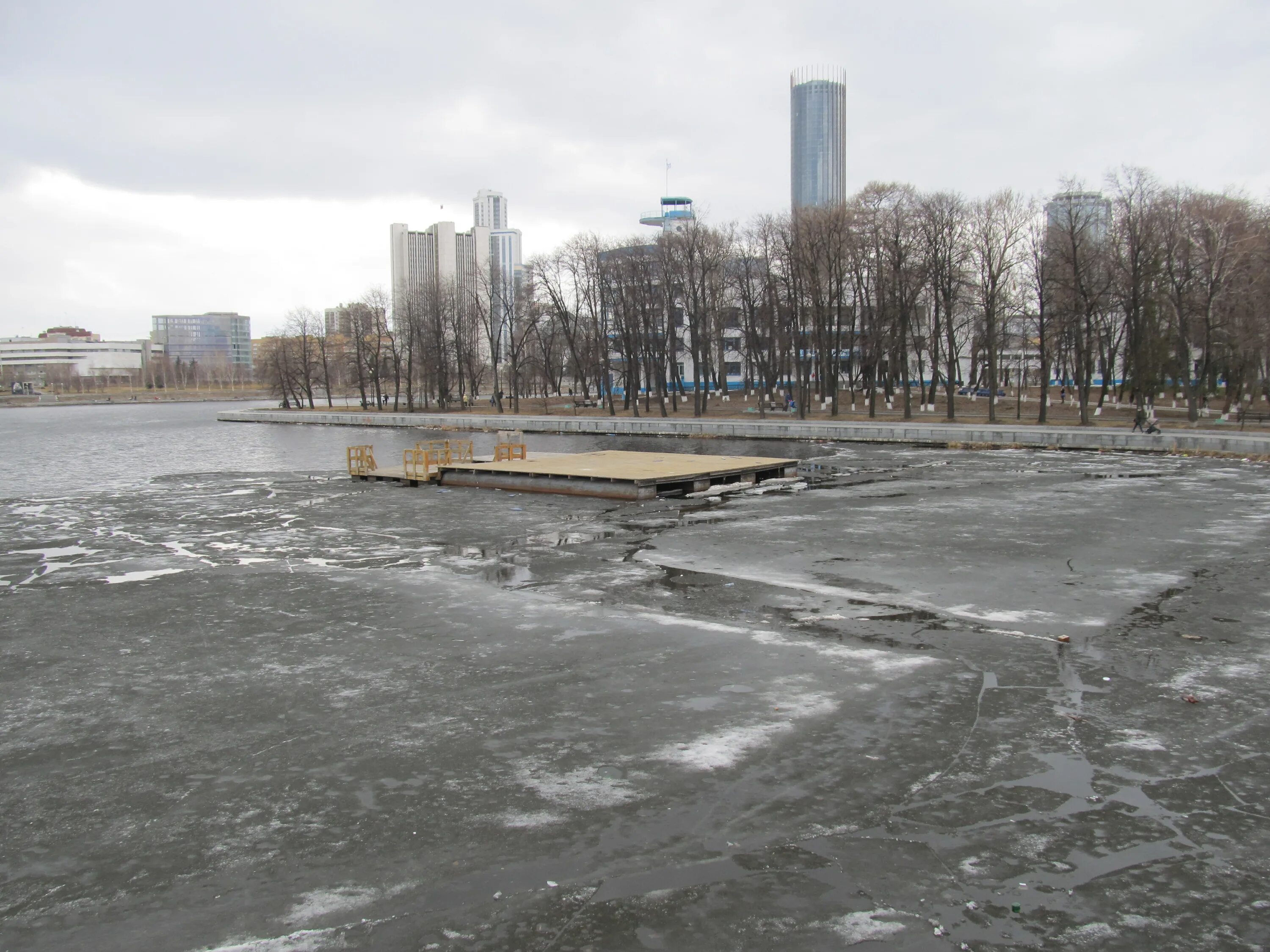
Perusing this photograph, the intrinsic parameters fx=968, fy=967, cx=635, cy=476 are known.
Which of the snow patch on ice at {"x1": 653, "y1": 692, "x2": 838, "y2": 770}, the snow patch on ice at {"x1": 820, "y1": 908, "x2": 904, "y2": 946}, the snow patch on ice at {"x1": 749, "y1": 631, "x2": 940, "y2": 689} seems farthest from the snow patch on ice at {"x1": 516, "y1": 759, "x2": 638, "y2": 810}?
the snow patch on ice at {"x1": 749, "y1": 631, "x2": 940, "y2": 689}

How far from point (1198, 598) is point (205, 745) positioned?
1252cm

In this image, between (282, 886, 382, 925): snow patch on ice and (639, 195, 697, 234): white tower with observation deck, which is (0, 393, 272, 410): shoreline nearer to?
(639, 195, 697, 234): white tower with observation deck

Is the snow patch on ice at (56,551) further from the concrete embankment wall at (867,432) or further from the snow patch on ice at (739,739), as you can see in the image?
the concrete embankment wall at (867,432)

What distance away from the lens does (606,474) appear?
27969 mm

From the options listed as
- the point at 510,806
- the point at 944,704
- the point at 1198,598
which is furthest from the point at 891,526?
the point at 510,806

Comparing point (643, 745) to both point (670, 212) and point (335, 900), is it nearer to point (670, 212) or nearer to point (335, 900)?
point (335, 900)

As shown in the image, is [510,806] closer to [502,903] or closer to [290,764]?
[502,903]

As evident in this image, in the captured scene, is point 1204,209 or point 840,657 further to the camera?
point 1204,209

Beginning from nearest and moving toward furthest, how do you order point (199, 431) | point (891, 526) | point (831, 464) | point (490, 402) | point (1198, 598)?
1. point (1198, 598)
2. point (891, 526)
3. point (831, 464)
4. point (199, 431)
5. point (490, 402)

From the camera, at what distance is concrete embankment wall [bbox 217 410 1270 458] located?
38906 millimetres

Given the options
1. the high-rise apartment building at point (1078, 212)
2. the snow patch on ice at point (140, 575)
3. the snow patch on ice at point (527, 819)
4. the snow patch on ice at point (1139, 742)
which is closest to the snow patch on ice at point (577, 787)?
the snow patch on ice at point (527, 819)

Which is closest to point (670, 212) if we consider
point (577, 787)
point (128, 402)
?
point (128, 402)

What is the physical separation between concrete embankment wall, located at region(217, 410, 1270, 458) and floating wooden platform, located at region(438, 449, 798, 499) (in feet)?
53.5

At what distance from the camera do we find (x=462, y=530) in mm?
21156
